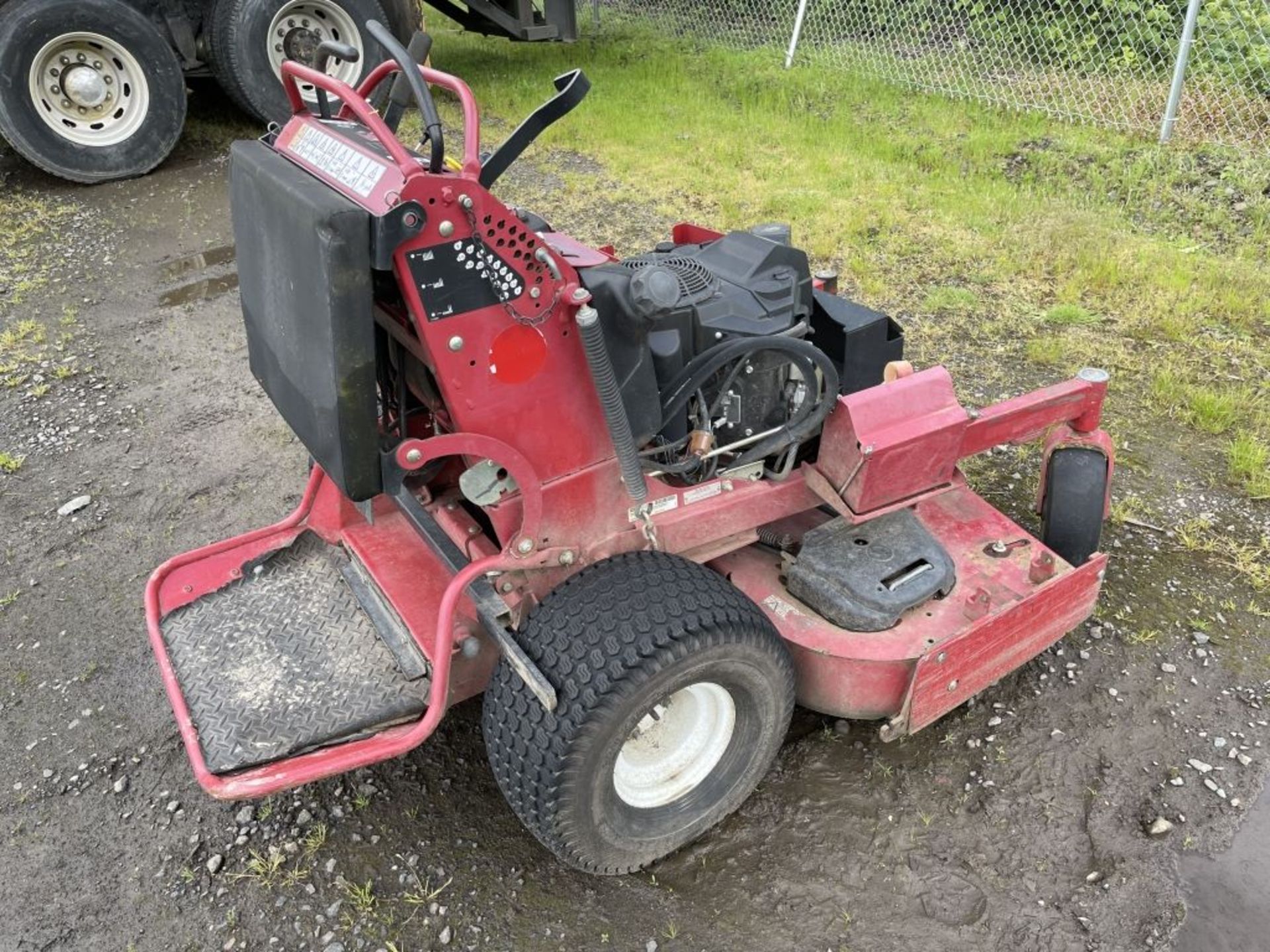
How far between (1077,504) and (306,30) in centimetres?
641

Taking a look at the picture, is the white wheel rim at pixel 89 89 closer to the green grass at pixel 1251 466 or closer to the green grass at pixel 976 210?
the green grass at pixel 976 210

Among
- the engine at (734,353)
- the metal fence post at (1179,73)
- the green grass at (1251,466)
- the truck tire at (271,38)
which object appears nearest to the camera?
the engine at (734,353)

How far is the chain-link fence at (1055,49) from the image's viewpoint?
22.7 feet

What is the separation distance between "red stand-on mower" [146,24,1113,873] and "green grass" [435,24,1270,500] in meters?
1.78

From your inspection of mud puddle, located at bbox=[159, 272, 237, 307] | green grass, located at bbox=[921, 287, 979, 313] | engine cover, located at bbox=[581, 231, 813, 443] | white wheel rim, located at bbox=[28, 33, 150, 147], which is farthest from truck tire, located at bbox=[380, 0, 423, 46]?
engine cover, located at bbox=[581, 231, 813, 443]

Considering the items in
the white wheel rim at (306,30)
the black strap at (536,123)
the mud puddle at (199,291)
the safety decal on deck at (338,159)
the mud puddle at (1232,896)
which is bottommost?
the mud puddle at (199,291)

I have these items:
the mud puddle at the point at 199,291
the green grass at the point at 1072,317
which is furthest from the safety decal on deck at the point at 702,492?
the mud puddle at the point at 199,291

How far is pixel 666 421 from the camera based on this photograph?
246cm

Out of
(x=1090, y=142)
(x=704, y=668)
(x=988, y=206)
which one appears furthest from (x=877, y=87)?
(x=704, y=668)

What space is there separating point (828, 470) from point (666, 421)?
1.86ft

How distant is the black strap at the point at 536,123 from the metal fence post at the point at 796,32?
7.62 metres

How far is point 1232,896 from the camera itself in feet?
8.15

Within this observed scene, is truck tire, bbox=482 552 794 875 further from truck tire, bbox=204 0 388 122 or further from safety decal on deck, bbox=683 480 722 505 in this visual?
truck tire, bbox=204 0 388 122

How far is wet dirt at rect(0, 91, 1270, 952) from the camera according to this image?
96.0 inches
